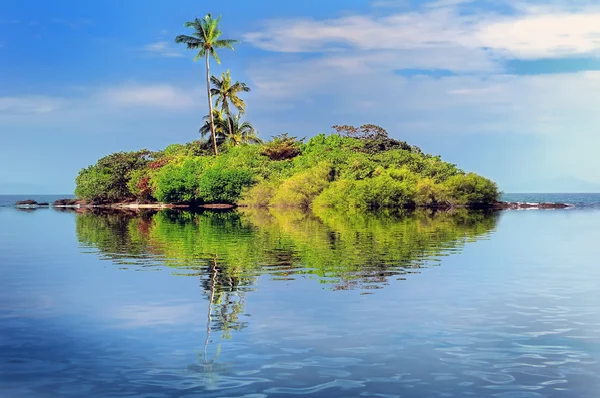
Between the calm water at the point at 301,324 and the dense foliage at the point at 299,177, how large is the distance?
156ft

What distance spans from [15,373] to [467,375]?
6.12 metres

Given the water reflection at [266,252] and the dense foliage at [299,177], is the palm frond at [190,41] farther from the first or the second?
the water reflection at [266,252]

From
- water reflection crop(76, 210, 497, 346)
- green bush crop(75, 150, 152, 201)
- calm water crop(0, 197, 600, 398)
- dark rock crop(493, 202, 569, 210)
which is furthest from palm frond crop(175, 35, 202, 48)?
calm water crop(0, 197, 600, 398)

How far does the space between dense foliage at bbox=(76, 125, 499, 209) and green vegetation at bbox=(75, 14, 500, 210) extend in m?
0.11

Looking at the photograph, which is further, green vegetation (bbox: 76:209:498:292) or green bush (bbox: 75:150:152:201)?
green bush (bbox: 75:150:152:201)

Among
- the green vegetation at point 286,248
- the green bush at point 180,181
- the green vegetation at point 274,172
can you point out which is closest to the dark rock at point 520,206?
the green vegetation at point 274,172

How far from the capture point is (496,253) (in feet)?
84.2

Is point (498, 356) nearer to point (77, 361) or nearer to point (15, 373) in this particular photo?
point (77, 361)

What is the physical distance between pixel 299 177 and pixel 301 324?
60984 millimetres

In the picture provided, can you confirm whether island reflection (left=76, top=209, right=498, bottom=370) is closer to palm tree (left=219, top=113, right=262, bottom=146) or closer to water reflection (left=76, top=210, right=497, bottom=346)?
water reflection (left=76, top=210, right=497, bottom=346)

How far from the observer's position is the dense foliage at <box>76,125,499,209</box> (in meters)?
73.2

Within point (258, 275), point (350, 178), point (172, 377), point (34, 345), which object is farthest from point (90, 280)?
point (350, 178)

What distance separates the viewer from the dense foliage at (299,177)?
7325 centimetres

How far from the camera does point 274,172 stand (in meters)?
78.6
